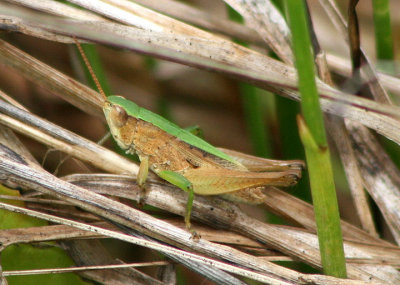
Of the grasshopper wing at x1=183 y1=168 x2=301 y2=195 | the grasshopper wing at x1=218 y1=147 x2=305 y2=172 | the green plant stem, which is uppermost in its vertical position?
the green plant stem

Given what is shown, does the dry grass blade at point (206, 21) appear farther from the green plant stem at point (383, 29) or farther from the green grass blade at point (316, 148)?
the green grass blade at point (316, 148)

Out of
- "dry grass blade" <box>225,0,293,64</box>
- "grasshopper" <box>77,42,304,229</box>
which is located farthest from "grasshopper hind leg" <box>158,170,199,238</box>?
"dry grass blade" <box>225,0,293,64</box>

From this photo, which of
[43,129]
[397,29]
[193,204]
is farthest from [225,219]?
[397,29]

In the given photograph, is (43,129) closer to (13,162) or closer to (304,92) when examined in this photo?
(13,162)

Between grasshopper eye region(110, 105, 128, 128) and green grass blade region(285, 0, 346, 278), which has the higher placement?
grasshopper eye region(110, 105, 128, 128)

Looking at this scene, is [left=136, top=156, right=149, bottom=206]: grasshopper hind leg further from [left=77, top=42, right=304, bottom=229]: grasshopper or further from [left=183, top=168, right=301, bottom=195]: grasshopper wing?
→ [left=183, top=168, right=301, bottom=195]: grasshopper wing
